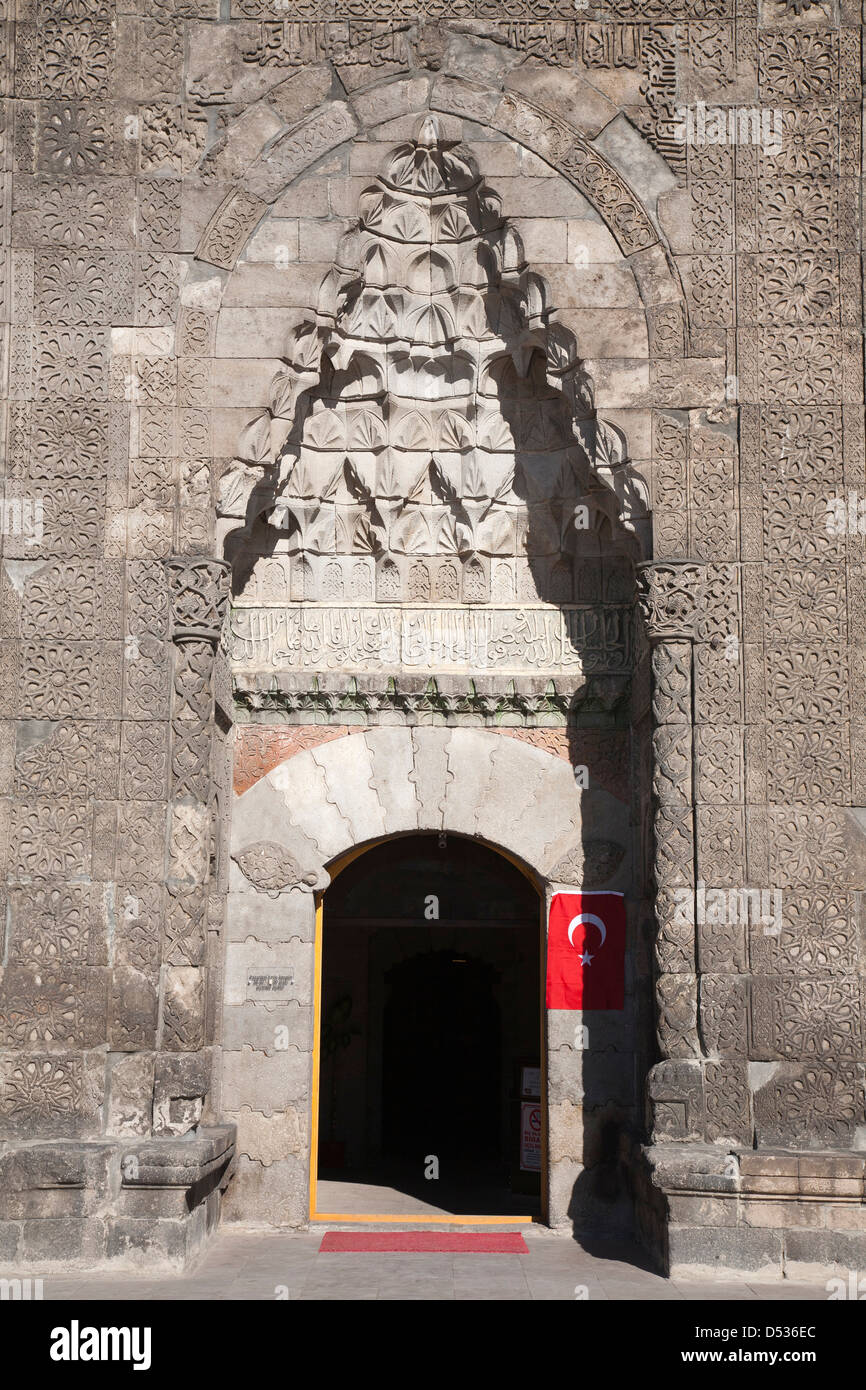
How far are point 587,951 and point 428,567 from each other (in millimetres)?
2600

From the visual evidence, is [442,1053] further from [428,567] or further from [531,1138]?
[428,567]

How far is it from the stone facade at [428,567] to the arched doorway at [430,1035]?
1.58 metres

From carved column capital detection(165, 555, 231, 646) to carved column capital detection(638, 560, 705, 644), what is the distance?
2.38 metres

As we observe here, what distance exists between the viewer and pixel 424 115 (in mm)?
8195

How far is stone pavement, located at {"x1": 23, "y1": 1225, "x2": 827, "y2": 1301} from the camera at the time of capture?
21.7 feet

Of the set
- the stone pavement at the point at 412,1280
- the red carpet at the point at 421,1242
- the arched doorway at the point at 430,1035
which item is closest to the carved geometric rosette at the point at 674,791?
the stone pavement at the point at 412,1280

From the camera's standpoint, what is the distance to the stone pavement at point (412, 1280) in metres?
6.62

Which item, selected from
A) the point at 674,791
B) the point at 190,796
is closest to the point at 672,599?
the point at 674,791

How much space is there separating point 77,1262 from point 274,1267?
39.4 inches

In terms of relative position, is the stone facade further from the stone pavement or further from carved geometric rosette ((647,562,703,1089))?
the stone pavement

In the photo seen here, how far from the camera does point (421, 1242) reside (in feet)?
25.9

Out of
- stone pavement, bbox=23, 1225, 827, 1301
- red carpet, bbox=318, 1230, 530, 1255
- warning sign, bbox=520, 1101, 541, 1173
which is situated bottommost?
red carpet, bbox=318, 1230, 530, 1255

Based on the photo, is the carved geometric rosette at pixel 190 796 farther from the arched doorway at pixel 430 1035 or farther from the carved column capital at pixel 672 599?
the carved column capital at pixel 672 599

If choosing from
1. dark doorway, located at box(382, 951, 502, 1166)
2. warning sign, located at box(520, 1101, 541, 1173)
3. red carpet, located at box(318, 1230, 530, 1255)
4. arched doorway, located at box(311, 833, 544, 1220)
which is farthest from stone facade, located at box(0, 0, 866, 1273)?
dark doorway, located at box(382, 951, 502, 1166)
